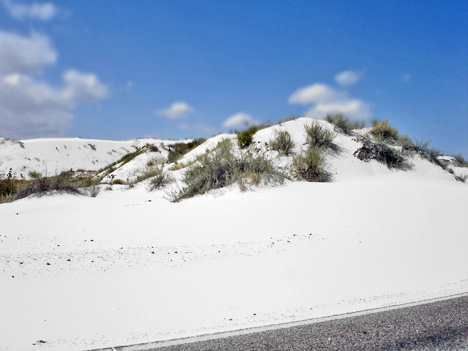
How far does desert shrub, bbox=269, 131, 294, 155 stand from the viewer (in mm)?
15133

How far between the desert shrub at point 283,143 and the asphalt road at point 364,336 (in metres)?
11.3

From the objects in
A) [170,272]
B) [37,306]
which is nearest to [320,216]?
[170,272]

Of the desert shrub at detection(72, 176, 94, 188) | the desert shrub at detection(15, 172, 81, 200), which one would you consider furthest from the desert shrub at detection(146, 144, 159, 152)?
the desert shrub at detection(15, 172, 81, 200)

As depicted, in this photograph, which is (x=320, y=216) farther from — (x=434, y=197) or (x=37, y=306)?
(x=37, y=306)

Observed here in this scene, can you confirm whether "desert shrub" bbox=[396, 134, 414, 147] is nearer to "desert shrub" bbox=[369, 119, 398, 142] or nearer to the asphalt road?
"desert shrub" bbox=[369, 119, 398, 142]

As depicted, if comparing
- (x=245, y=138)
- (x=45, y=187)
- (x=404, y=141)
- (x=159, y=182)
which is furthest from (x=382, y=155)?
(x=45, y=187)

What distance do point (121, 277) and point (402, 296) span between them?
12.9 ft

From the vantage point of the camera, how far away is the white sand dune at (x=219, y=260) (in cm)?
387

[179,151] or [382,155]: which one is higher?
[179,151]

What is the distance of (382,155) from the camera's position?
645 inches

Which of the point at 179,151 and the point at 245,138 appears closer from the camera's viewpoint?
the point at 245,138

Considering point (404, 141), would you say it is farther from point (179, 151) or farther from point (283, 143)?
point (179, 151)

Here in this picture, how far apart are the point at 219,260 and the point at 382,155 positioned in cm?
1290

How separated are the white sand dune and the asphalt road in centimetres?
36
